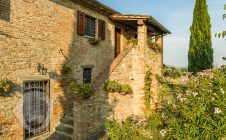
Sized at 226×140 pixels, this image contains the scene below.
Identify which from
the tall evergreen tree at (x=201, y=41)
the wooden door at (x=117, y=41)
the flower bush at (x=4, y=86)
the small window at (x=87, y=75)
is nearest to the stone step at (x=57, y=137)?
the flower bush at (x=4, y=86)

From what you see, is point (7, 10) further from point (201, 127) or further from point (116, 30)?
point (116, 30)

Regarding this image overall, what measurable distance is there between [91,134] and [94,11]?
22.8 ft

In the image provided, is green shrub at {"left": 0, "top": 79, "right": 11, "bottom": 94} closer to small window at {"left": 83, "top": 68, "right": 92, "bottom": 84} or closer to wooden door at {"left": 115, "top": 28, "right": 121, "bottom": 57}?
small window at {"left": 83, "top": 68, "right": 92, "bottom": 84}

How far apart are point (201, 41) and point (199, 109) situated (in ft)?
67.7

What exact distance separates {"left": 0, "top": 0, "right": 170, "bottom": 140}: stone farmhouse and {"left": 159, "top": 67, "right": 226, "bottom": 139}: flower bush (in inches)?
171

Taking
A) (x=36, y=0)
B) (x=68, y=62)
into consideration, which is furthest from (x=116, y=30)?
(x=36, y=0)

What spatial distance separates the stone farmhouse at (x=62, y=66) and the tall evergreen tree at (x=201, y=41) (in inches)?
425

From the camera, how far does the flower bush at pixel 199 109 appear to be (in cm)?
545

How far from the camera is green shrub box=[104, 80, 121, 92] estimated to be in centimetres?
1151

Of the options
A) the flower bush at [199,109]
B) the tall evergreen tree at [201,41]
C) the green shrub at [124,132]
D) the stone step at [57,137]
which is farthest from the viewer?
the tall evergreen tree at [201,41]

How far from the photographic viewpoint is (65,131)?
10.7 metres

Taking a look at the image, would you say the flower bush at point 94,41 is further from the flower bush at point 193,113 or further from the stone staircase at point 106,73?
the flower bush at point 193,113

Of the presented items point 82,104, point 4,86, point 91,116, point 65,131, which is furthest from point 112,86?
point 4,86

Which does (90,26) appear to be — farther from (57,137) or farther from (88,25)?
(57,137)
